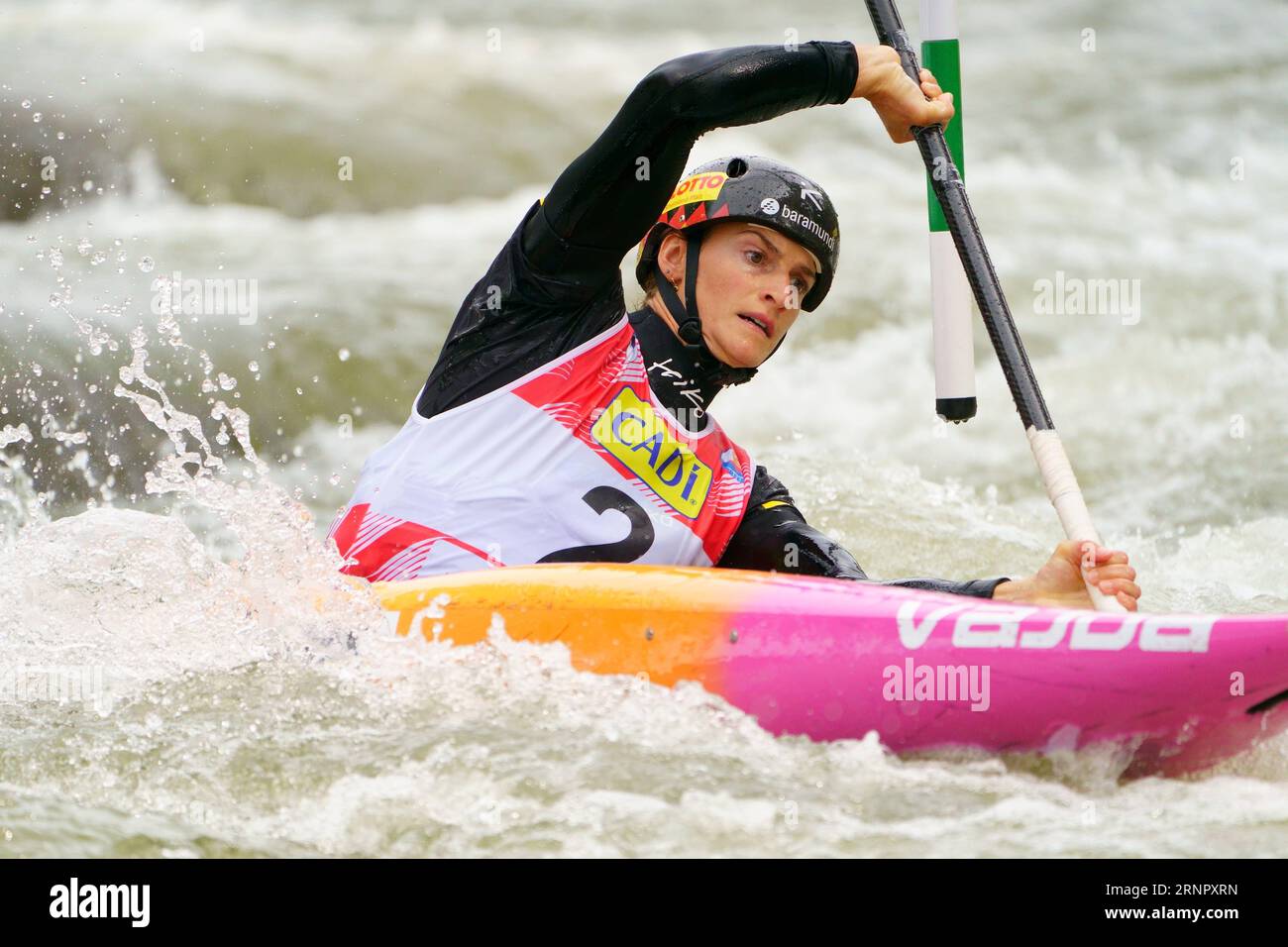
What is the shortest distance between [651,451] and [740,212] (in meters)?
0.57

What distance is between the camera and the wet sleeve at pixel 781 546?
3451 mm

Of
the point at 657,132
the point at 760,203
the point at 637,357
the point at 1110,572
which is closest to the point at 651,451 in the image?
the point at 637,357

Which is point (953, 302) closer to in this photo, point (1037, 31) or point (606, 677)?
point (606, 677)

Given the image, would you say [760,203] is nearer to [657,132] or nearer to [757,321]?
[757,321]

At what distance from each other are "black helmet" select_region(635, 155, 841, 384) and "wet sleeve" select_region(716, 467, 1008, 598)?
340 mm

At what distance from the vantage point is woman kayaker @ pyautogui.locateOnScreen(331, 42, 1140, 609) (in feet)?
9.85

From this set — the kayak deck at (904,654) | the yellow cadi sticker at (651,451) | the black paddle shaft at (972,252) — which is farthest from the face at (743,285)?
the kayak deck at (904,654)

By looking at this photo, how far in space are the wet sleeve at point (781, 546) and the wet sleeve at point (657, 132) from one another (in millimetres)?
785

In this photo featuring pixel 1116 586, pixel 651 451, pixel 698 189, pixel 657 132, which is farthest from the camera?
pixel 698 189

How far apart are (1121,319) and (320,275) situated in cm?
488

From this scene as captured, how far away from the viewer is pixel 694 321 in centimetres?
338

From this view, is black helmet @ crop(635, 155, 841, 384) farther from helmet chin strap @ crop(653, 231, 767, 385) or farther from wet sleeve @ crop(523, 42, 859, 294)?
wet sleeve @ crop(523, 42, 859, 294)

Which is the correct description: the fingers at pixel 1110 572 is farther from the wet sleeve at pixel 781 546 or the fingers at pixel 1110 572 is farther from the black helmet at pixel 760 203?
the black helmet at pixel 760 203

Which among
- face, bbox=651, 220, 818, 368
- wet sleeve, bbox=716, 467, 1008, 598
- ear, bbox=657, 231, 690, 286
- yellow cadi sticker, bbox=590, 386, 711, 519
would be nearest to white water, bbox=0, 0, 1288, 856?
yellow cadi sticker, bbox=590, 386, 711, 519
